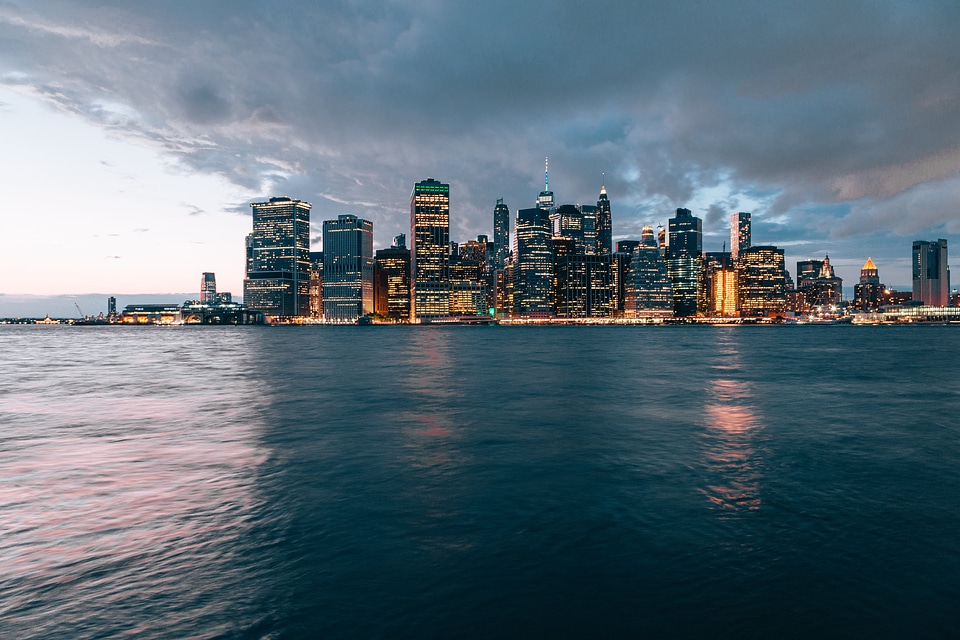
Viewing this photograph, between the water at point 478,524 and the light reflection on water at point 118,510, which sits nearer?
the water at point 478,524

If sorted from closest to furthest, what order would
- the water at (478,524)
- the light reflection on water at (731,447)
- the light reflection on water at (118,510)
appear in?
the water at (478,524), the light reflection on water at (118,510), the light reflection on water at (731,447)

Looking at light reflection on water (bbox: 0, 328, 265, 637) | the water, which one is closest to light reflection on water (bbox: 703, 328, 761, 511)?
the water

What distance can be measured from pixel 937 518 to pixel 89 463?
112ft

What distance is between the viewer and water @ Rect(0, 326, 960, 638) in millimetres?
12039

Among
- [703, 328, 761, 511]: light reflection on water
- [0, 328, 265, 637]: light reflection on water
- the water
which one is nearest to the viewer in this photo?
the water

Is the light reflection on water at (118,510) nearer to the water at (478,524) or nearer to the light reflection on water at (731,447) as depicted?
the water at (478,524)

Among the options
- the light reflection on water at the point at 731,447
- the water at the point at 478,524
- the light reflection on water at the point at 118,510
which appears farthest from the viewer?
the light reflection on water at the point at 731,447

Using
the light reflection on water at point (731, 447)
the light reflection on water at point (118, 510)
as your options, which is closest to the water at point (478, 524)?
→ the light reflection on water at point (118, 510)

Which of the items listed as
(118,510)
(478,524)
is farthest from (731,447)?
(118,510)

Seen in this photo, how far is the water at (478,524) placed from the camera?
12.0 metres

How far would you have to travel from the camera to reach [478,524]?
1755cm

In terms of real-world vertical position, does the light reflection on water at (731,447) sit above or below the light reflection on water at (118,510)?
below

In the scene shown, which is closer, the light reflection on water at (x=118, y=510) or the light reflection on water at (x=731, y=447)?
the light reflection on water at (x=118, y=510)

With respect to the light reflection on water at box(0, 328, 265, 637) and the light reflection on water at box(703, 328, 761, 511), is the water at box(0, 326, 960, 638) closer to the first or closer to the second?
the light reflection on water at box(0, 328, 265, 637)
